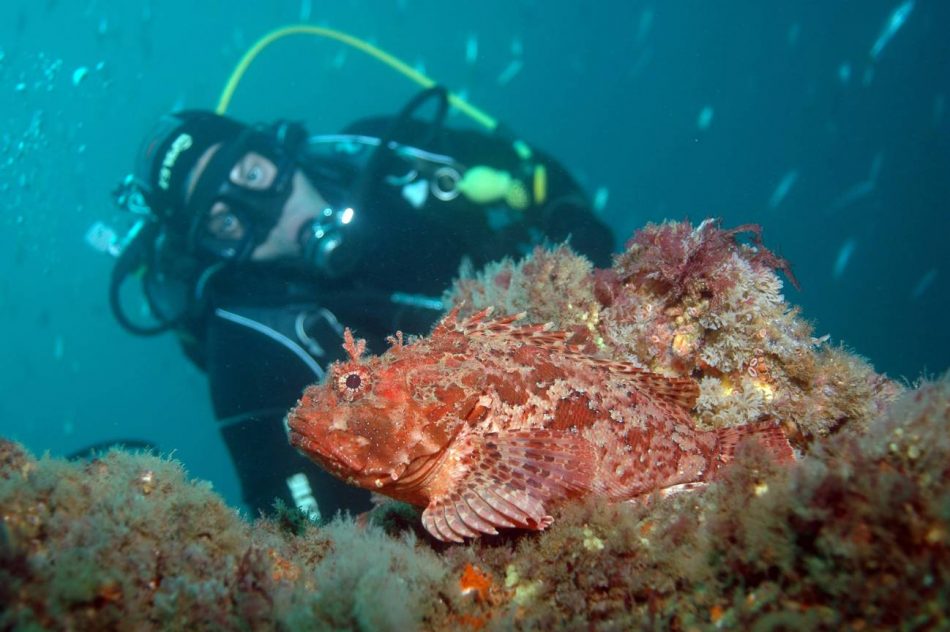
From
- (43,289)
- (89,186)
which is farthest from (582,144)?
(43,289)

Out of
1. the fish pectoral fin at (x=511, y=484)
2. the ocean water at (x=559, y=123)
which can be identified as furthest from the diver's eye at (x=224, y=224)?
the ocean water at (x=559, y=123)

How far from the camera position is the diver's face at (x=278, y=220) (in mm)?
7336

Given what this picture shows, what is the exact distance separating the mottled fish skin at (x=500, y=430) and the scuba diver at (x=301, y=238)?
12.0 feet

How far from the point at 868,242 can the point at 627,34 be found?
118 ft

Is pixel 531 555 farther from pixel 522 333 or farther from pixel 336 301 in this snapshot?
pixel 336 301

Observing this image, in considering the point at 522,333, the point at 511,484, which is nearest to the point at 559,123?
the point at 522,333

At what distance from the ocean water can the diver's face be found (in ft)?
59.2

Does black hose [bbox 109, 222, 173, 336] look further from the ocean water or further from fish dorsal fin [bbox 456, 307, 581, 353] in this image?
the ocean water

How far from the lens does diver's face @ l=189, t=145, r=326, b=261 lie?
7.34m

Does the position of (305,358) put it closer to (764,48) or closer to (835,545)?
(835,545)

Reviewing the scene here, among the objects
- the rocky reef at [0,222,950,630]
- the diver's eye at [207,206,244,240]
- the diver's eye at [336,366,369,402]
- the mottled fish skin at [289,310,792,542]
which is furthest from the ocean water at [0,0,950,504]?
the diver's eye at [336,366,369,402]

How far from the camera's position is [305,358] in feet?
21.5

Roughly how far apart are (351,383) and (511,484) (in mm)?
1087

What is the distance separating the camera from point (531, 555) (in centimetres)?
265
